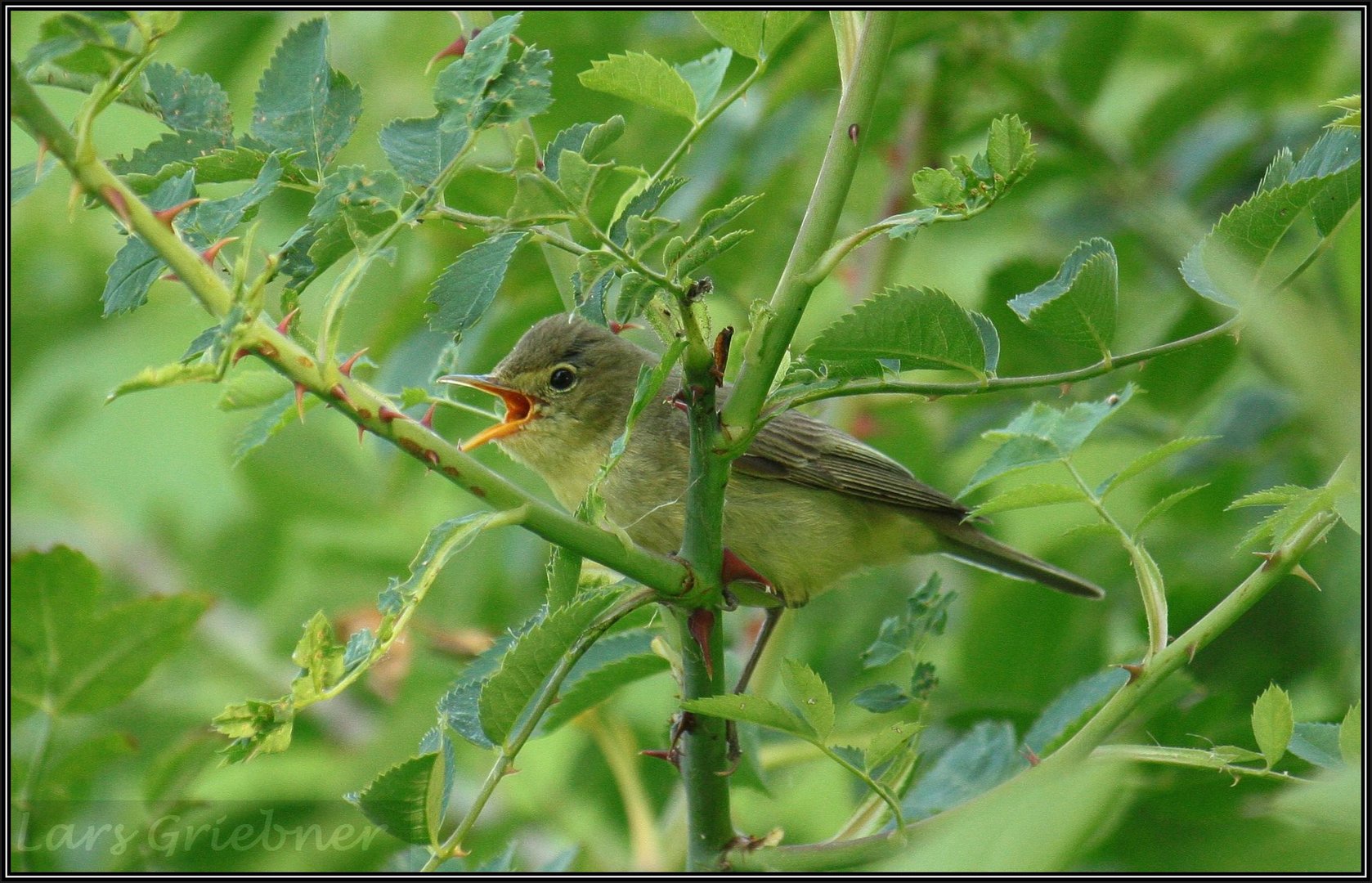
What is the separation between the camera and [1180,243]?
379cm

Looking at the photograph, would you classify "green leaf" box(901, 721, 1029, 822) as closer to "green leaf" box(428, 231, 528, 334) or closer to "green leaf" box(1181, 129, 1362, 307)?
"green leaf" box(1181, 129, 1362, 307)

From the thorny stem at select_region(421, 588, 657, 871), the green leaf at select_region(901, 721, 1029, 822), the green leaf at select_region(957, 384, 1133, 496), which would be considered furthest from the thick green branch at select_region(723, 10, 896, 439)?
the green leaf at select_region(901, 721, 1029, 822)

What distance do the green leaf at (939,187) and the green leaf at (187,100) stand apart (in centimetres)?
99

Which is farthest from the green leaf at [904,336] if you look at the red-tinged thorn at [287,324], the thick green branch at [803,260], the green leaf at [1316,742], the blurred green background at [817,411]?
the blurred green background at [817,411]

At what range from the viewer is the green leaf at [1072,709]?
2393 mm

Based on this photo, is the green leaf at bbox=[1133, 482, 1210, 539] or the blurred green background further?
the blurred green background

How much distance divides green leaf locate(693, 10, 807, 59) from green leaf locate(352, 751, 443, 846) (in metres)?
1.17

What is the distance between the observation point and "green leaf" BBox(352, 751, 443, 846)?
1.91 meters

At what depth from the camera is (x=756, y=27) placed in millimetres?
1933

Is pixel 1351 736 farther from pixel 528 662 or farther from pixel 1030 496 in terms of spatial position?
pixel 528 662

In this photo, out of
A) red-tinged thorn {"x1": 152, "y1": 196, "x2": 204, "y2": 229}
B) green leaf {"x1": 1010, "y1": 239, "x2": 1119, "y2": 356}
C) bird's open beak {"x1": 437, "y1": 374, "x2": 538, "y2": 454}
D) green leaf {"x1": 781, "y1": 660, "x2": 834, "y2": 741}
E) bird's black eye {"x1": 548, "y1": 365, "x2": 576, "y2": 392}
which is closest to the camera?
red-tinged thorn {"x1": 152, "y1": 196, "x2": 204, "y2": 229}

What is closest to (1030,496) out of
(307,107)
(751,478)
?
(307,107)

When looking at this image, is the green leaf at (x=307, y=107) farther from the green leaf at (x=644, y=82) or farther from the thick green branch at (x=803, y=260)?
the thick green branch at (x=803, y=260)

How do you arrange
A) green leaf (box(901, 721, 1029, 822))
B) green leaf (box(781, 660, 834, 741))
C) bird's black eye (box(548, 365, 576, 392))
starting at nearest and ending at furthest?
green leaf (box(781, 660, 834, 741)) → green leaf (box(901, 721, 1029, 822)) → bird's black eye (box(548, 365, 576, 392))
